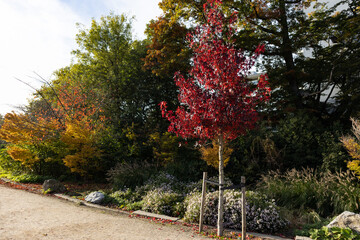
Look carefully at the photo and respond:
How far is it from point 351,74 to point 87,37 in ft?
51.1

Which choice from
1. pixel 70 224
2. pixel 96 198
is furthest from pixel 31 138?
pixel 70 224

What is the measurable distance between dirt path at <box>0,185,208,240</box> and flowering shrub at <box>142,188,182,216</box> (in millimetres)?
596

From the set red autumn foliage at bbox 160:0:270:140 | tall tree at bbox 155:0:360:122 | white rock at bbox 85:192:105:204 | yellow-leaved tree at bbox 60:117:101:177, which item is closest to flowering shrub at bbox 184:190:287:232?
red autumn foliage at bbox 160:0:270:140

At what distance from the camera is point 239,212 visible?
5297mm

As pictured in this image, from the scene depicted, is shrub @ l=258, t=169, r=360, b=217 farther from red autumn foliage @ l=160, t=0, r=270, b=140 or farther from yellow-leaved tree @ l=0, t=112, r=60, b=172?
yellow-leaved tree @ l=0, t=112, r=60, b=172

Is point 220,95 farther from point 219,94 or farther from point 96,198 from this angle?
point 96,198

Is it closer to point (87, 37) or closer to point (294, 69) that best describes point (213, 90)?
point (294, 69)

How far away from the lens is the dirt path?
4508mm

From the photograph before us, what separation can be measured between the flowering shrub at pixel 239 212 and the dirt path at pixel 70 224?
636mm

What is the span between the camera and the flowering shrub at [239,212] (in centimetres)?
500

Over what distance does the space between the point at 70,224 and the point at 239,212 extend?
3.82m

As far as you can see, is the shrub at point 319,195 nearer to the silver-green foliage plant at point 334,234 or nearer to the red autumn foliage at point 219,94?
the silver-green foliage plant at point 334,234

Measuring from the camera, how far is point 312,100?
11727mm

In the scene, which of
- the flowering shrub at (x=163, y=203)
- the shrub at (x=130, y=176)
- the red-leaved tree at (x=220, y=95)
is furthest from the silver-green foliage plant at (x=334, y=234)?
the shrub at (x=130, y=176)
